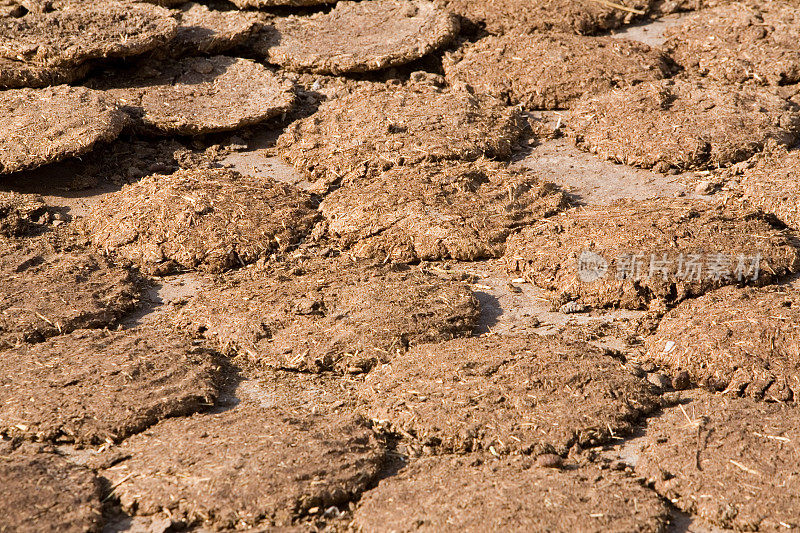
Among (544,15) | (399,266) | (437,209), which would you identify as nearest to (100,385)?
(399,266)

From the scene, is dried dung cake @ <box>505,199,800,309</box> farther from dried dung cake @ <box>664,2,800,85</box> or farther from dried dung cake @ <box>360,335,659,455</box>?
dried dung cake @ <box>664,2,800,85</box>

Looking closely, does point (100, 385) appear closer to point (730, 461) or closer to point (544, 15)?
point (730, 461)

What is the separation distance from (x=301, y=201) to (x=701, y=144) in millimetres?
1972

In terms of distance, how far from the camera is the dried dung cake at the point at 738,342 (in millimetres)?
3086

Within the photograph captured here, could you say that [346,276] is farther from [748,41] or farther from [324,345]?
[748,41]

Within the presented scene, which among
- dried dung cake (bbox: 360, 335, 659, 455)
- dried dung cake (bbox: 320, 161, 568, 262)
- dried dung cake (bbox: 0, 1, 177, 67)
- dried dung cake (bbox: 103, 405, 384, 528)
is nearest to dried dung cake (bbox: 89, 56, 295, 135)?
dried dung cake (bbox: 0, 1, 177, 67)

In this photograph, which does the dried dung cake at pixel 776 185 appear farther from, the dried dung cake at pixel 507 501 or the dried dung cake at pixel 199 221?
the dried dung cake at pixel 199 221

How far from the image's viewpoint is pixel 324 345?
3342mm

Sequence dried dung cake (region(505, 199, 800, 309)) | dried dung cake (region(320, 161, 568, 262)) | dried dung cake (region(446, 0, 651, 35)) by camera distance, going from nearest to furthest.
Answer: dried dung cake (region(505, 199, 800, 309)) → dried dung cake (region(320, 161, 568, 262)) → dried dung cake (region(446, 0, 651, 35))

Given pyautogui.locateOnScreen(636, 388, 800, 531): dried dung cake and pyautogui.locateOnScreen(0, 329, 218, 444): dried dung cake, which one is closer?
pyautogui.locateOnScreen(636, 388, 800, 531): dried dung cake

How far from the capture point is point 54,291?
3.68 meters

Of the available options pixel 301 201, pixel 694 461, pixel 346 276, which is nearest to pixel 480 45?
pixel 301 201

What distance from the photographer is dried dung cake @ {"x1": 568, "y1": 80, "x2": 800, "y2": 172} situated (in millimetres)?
4410

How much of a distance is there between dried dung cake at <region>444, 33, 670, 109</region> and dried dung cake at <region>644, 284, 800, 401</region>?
1.88 metres
